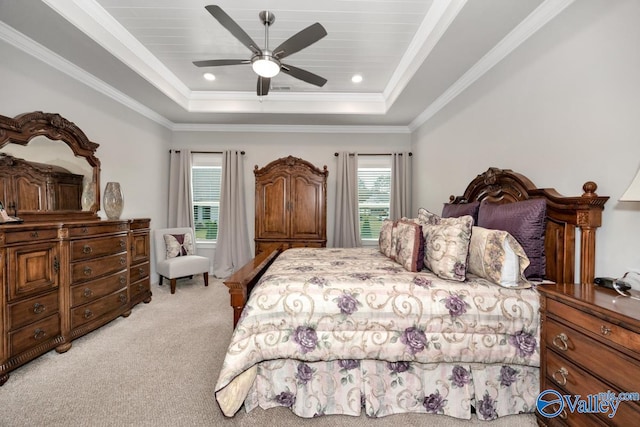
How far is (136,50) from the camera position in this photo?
2.81 meters

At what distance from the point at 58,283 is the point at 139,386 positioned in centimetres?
119

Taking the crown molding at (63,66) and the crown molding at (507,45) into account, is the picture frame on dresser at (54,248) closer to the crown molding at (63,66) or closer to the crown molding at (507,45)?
the crown molding at (63,66)

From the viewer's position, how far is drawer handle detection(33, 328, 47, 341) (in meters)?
2.04

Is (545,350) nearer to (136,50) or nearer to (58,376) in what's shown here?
(58,376)

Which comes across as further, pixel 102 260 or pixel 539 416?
pixel 102 260

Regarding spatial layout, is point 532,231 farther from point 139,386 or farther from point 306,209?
point 306,209

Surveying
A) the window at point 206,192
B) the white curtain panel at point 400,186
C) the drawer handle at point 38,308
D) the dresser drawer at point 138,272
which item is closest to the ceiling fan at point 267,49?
the drawer handle at point 38,308

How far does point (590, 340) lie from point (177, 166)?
5.21 meters

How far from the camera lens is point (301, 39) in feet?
6.57

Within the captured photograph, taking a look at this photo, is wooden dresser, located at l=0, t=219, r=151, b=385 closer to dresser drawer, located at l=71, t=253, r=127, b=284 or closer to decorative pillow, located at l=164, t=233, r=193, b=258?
dresser drawer, located at l=71, t=253, r=127, b=284

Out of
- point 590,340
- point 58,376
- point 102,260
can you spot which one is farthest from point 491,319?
point 102,260

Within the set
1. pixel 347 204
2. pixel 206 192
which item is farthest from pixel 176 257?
pixel 347 204

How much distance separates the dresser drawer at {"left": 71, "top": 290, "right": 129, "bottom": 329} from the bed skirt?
1.88 meters

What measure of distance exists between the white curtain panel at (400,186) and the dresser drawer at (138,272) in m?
3.69
